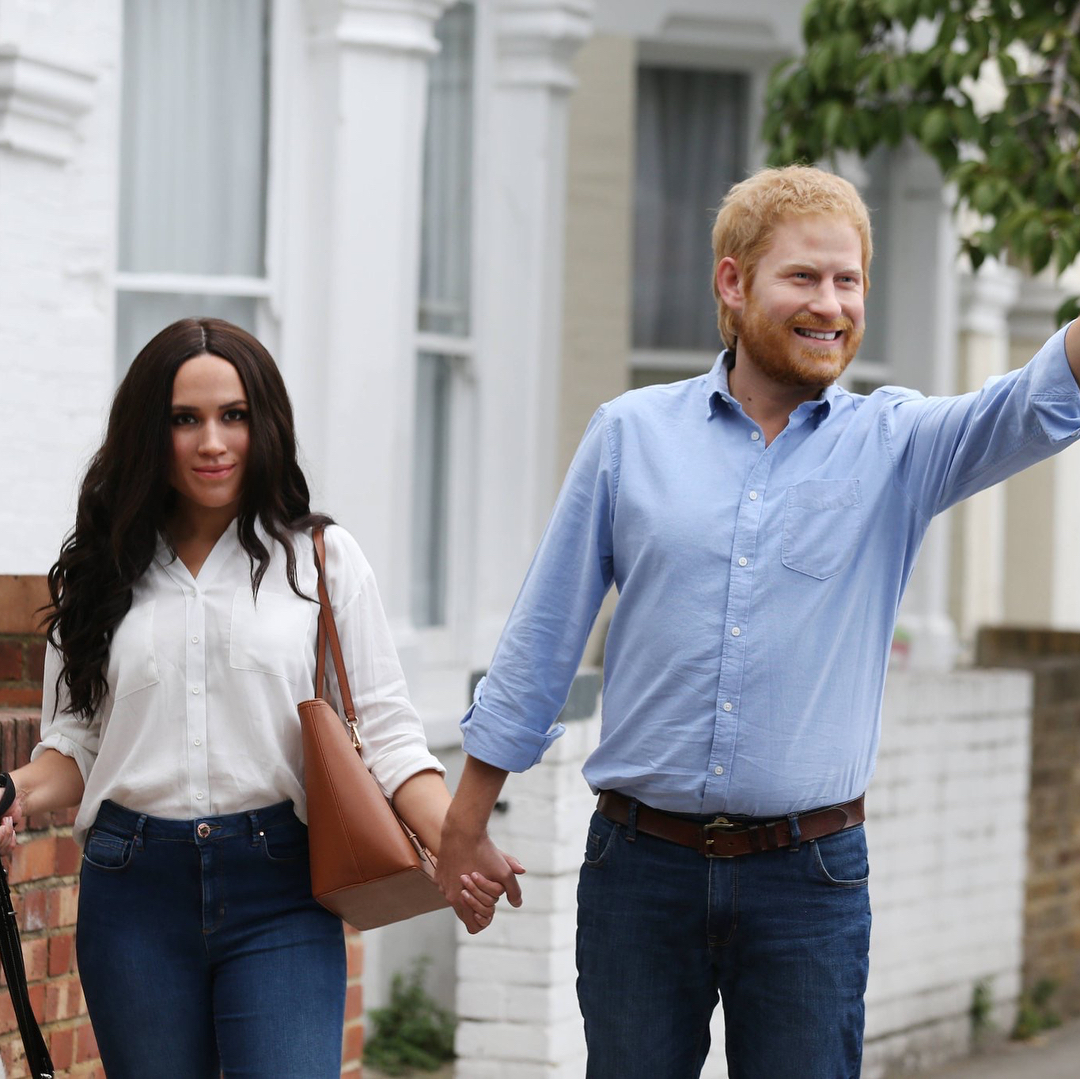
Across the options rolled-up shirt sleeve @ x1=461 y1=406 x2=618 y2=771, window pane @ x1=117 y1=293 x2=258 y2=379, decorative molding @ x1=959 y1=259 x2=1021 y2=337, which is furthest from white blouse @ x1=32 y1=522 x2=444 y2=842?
decorative molding @ x1=959 y1=259 x2=1021 y2=337

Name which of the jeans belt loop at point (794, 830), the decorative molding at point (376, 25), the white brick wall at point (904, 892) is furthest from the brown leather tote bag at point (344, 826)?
the decorative molding at point (376, 25)

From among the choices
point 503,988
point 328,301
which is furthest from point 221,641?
point 328,301

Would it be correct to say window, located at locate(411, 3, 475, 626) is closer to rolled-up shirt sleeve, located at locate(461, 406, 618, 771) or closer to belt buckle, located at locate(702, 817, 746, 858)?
rolled-up shirt sleeve, located at locate(461, 406, 618, 771)

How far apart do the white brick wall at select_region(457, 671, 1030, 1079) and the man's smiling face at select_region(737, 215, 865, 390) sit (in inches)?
84.7

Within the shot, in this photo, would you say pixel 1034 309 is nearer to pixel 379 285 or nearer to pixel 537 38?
pixel 537 38

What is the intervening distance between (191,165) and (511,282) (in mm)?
1418

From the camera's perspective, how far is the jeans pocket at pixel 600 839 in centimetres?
306

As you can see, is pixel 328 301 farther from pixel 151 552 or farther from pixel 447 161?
pixel 151 552

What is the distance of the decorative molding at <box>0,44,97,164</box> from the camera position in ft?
17.8

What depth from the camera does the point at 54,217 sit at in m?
5.64

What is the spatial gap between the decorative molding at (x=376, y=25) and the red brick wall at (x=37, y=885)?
9.77 ft

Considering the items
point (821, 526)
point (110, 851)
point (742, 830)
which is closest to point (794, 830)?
point (742, 830)

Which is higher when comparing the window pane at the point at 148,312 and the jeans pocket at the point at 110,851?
the window pane at the point at 148,312

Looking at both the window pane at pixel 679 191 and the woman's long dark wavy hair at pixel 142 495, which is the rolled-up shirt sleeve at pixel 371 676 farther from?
the window pane at pixel 679 191
